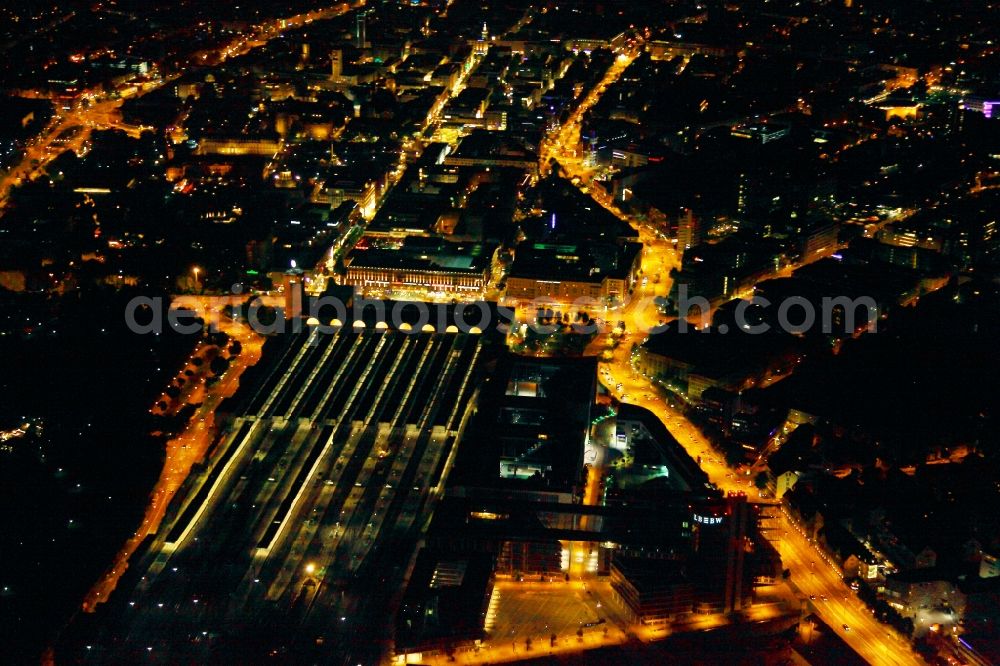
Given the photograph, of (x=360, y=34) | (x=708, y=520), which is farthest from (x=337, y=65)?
(x=708, y=520)

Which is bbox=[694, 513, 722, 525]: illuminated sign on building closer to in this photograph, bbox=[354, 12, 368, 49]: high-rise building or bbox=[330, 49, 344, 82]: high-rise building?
bbox=[330, 49, 344, 82]: high-rise building

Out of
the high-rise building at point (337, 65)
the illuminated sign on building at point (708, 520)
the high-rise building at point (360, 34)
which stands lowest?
the illuminated sign on building at point (708, 520)

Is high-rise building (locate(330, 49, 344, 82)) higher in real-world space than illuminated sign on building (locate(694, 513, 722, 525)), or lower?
higher

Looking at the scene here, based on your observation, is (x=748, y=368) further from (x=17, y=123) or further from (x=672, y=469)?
(x=17, y=123)

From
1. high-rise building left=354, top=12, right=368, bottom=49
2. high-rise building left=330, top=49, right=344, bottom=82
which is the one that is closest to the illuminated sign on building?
high-rise building left=330, top=49, right=344, bottom=82

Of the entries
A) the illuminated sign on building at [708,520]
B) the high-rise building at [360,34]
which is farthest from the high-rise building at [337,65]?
the illuminated sign on building at [708,520]

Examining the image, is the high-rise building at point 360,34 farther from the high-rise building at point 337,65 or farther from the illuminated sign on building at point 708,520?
the illuminated sign on building at point 708,520

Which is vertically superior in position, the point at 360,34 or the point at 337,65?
the point at 360,34

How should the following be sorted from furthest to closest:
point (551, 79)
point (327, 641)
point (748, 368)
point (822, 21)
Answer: point (822, 21) → point (551, 79) → point (748, 368) → point (327, 641)

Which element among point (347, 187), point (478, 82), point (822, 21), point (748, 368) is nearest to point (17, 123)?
point (347, 187)

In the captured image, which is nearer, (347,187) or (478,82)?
(347,187)

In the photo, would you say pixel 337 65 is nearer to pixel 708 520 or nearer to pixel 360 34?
pixel 360 34
